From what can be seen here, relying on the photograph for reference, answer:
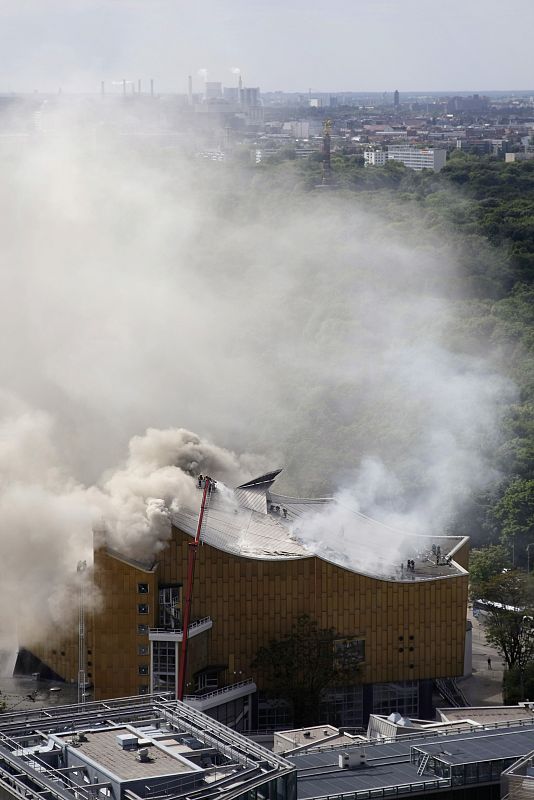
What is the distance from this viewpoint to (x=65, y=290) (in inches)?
4272

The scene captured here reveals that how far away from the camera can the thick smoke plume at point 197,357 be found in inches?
2258

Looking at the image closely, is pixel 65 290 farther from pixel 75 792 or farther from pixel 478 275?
pixel 75 792

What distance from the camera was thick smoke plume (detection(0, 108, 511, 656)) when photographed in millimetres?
57344

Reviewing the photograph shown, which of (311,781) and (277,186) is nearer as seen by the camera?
(311,781)

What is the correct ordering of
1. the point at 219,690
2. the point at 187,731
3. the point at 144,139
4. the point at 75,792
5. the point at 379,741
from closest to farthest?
the point at 75,792 < the point at 187,731 < the point at 379,741 < the point at 219,690 < the point at 144,139

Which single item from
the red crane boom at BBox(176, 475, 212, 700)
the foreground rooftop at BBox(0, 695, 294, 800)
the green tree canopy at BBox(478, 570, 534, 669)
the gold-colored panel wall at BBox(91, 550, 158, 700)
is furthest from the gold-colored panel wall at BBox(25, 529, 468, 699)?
the foreground rooftop at BBox(0, 695, 294, 800)

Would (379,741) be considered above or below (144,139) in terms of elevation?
below

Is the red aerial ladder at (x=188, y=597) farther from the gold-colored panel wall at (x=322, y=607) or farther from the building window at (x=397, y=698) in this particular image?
the building window at (x=397, y=698)

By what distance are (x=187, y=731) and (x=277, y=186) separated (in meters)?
115

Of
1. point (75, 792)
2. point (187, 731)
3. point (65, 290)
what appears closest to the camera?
point (75, 792)

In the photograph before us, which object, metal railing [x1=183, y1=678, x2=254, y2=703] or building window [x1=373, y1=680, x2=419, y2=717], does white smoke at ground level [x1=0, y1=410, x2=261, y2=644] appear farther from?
building window [x1=373, y1=680, x2=419, y2=717]

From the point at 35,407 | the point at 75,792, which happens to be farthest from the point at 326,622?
the point at 35,407

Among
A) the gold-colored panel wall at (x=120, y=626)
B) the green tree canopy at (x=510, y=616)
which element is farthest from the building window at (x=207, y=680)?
the green tree canopy at (x=510, y=616)

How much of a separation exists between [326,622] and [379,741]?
12955 mm
